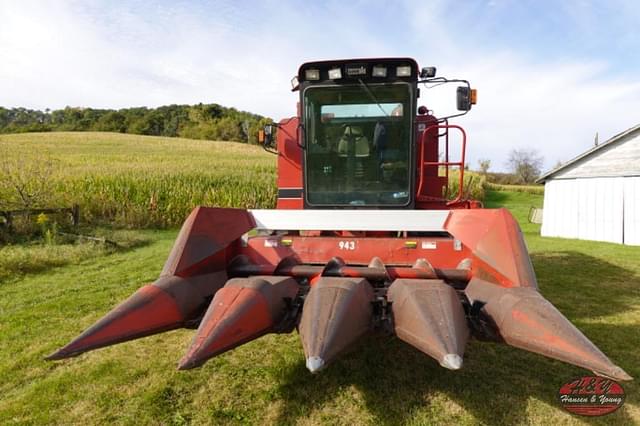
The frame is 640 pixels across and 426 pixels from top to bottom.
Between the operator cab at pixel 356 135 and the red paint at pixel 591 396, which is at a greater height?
the operator cab at pixel 356 135

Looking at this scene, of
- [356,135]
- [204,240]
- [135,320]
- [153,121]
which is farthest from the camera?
[153,121]

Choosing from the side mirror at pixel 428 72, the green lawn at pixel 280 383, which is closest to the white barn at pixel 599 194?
the green lawn at pixel 280 383

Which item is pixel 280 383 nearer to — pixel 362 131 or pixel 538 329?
pixel 538 329

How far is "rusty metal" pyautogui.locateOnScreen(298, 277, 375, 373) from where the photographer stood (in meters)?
1.86

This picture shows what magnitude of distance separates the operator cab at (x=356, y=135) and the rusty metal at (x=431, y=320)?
1.89 meters

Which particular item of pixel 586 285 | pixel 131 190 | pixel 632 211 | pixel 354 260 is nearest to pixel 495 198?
pixel 632 211

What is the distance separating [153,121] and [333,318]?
6935 centimetres

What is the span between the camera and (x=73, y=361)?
3.33m

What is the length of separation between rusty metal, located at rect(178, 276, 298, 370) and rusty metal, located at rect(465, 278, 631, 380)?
4.09ft

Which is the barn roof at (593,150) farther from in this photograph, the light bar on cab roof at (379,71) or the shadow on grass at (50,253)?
the shadow on grass at (50,253)

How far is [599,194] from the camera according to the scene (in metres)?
13.7

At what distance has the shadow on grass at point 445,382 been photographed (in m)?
2.51

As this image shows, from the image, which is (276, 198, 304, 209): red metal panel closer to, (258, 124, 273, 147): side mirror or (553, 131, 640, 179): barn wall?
(258, 124, 273, 147): side mirror

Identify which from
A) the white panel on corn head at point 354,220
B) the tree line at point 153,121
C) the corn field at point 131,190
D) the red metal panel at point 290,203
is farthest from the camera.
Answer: the tree line at point 153,121
